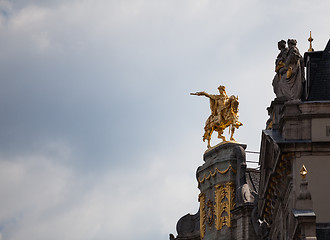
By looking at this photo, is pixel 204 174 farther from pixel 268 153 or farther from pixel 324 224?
pixel 324 224

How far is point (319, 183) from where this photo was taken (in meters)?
70.2

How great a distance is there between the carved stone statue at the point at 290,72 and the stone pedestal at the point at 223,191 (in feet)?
55.8

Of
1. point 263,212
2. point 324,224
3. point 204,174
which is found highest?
point 204,174

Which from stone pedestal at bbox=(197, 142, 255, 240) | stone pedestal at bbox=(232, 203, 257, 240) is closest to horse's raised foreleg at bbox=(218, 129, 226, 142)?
stone pedestal at bbox=(197, 142, 255, 240)

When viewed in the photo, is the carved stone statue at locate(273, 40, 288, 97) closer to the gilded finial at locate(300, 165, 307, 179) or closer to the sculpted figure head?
the sculpted figure head

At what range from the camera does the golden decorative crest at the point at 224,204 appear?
91.6 meters

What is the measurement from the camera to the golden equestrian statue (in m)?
93.8

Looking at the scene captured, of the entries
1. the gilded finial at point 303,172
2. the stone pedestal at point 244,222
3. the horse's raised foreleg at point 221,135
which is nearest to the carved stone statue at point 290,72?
the gilded finial at point 303,172

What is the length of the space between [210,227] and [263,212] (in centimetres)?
1250

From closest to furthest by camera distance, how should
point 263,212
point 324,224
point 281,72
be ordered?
point 324,224 < point 281,72 < point 263,212

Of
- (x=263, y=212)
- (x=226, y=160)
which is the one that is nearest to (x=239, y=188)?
(x=226, y=160)

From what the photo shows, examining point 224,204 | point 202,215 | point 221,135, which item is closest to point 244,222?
point 224,204

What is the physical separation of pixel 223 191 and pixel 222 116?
15.2 ft

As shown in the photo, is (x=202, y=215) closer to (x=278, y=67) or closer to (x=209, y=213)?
(x=209, y=213)
